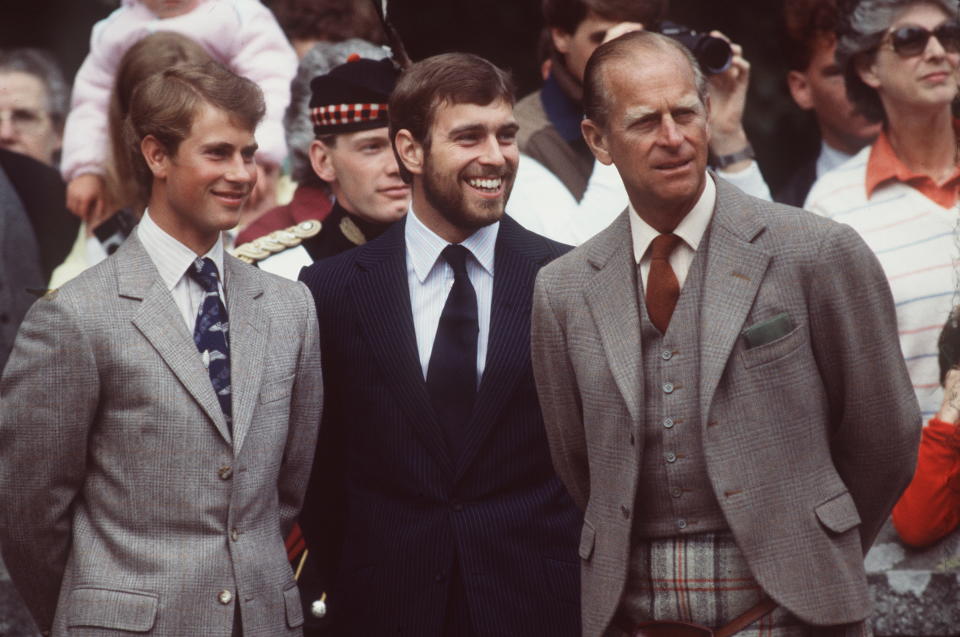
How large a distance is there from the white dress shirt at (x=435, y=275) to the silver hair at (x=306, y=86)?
160cm

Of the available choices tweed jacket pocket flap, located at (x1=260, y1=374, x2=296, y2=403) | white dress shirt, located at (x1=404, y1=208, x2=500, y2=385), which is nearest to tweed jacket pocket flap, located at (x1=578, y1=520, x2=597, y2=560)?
white dress shirt, located at (x1=404, y1=208, x2=500, y2=385)

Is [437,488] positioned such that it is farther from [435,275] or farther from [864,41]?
[864,41]

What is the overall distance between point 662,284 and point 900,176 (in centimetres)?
223

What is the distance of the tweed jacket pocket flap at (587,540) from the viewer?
338 centimetres

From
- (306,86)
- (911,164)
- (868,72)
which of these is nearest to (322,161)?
(306,86)

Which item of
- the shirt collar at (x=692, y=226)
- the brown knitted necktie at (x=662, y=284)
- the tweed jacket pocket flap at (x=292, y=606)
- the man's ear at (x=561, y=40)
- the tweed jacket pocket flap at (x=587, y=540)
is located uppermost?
the man's ear at (x=561, y=40)

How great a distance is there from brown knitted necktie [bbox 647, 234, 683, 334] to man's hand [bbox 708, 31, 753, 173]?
201cm

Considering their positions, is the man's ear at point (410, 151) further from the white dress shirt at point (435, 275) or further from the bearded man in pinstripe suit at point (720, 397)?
the bearded man in pinstripe suit at point (720, 397)

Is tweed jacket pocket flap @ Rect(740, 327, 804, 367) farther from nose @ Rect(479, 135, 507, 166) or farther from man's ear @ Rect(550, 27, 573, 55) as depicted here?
man's ear @ Rect(550, 27, 573, 55)

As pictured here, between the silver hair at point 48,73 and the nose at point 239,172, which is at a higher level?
the silver hair at point 48,73

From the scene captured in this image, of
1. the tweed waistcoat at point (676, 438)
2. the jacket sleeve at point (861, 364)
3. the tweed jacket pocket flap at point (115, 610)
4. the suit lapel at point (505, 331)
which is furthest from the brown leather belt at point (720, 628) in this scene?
the tweed jacket pocket flap at point (115, 610)

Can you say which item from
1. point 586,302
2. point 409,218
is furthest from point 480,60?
point 586,302

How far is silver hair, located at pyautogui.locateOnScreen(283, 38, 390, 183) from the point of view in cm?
563

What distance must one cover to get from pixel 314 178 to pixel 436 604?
223 centimetres
